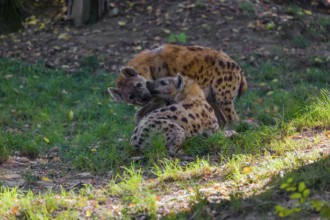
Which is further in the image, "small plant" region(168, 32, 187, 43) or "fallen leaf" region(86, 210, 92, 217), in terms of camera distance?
"small plant" region(168, 32, 187, 43)

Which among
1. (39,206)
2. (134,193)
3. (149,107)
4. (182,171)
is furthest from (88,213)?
(149,107)

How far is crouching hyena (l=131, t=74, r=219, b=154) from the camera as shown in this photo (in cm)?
732

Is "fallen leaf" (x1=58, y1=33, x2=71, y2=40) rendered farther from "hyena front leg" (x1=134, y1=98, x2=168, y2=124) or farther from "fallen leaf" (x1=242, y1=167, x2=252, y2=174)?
"fallen leaf" (x1=242, y1=167, x2=252, y2=174)

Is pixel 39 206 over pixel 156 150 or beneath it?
over

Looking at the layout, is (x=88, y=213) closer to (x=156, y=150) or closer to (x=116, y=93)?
(x=156, y=150)

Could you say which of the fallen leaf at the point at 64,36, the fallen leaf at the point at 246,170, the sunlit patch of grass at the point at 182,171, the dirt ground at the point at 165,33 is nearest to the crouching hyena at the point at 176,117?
the sunlit patch of grass at the point at 182,171

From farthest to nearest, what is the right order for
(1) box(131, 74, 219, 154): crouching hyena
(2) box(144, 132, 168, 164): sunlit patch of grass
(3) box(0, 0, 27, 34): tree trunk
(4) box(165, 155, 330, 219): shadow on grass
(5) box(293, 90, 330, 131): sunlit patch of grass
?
(3) box(0, 0, 27, 34): tree trunk < (5) box(293, 90, 330, 131): sunlit patch of grass < (1) box(131, 74, 219, 154): crouching hyena < (2) box(144, 132, 168, 164): sunlit patch of grass < (4) box(165, 155, 330, 219): shadow on grass

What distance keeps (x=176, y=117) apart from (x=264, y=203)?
2507mm

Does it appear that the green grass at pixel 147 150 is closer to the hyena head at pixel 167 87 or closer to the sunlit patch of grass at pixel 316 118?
the sunlit patch of grass at pixel 316 118

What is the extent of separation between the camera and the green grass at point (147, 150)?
554 centimetres

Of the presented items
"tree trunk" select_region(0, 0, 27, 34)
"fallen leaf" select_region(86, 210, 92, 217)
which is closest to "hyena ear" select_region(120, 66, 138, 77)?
"fallen leaf" select_region(86, 210, 92, 217)

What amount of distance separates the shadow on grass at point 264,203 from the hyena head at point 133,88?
2.85 m

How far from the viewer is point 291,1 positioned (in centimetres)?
1427

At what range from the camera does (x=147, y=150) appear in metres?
7.23
